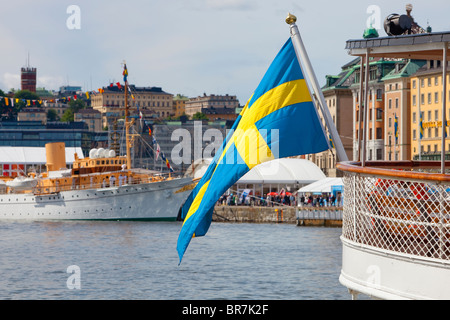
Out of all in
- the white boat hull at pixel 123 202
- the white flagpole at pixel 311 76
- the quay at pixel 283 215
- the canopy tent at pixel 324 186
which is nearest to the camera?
the white flagpole at pixel 311 76

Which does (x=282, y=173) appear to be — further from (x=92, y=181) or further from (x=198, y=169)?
(x=92, y=181)

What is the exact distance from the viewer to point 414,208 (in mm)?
13828

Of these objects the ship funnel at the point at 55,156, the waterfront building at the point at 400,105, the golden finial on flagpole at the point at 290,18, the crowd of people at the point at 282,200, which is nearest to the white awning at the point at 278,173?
the crowd of people at the point at 282,200

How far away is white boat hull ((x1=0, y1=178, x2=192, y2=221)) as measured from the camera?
79375 millimetres

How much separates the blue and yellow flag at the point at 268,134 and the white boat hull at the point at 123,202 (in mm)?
64078

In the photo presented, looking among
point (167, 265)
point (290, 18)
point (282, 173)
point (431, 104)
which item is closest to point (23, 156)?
point (282, 173)

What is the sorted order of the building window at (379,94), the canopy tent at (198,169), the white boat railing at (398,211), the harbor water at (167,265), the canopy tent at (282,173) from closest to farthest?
the white boat railing at (398,211)
the harbor water at (167,265)
the canopy tent at (282,173)
the canopy tent at (198,169)
the building window at (379,94)

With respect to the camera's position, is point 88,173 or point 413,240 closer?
point 413,240

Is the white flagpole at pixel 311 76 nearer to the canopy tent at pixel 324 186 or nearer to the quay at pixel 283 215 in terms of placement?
the quay at pixel 283 215

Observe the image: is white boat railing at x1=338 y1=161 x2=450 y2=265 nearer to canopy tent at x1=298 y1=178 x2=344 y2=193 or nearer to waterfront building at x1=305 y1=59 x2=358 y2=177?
canopy tent at x1=298 y1=178 x2=344 y2=193

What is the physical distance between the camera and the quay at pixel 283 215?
68.4 metres
